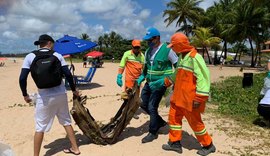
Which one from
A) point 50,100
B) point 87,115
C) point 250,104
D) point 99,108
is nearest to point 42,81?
point 50,100

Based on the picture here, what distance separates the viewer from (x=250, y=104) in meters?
9.81

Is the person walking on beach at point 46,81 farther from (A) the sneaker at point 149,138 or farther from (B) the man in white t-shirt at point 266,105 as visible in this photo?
(B) the man in white t-shirt at point 266,105

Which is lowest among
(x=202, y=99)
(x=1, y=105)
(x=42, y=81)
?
(x=1, y=105)

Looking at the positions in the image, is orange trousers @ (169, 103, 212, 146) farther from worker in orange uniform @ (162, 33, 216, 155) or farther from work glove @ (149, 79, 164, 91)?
work glove @ (149, 79, 164, 91)

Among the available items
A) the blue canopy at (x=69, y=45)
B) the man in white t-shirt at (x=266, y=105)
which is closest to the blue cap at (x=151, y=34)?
the man in white t-shirt at (x=266, y=105)

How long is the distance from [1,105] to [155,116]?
6947mm

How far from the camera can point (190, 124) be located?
5.11 m

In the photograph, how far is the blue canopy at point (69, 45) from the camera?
Answer: 13.7m

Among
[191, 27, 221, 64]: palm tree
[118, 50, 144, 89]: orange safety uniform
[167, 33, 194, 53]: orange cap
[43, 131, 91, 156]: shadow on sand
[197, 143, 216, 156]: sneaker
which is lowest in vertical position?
[43, 131, 91, 156]: shadow on sand

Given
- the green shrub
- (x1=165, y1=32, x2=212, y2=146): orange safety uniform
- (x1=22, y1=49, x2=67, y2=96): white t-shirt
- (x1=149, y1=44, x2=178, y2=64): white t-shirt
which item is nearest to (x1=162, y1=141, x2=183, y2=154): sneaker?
(x1=165, y1=32, x2=212, y2=146): orange safety uniform

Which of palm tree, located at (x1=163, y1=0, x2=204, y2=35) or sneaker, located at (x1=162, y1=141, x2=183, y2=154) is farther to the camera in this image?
palm tree, located at (x1=163, y1=0, x2=204, y2=35)

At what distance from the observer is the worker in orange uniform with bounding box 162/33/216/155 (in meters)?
4.86

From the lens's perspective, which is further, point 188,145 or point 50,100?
point 188,145

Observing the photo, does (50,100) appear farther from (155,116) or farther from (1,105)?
A: (1,105)
